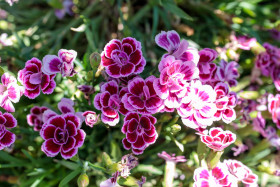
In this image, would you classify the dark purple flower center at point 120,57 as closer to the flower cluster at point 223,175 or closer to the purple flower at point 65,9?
the flower cluster at point 223,175

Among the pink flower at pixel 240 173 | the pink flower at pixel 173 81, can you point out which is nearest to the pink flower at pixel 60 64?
the pink flower at pixel 173 81

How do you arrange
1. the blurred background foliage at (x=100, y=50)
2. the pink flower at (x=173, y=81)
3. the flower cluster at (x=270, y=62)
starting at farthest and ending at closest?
1. the flower cluster at (x=270, y=62)
2. the blurred background foliage at (x=100, y=50)
3. the pink flower at (x=173, y=81)

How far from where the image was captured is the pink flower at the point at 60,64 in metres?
1.21

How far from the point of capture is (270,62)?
1.76 m

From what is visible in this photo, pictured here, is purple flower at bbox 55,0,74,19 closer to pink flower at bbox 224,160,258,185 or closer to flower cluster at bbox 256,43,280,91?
flower cluster at bbox 256,43,280,91

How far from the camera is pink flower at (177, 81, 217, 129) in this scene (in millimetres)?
1237

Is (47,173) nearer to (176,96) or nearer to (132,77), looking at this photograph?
(132,77)

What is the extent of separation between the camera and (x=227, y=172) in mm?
1297

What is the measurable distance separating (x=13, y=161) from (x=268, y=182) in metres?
1.67

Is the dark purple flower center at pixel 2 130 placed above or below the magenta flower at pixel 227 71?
below

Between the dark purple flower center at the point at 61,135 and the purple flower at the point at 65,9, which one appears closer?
the dark purple flower center at the point at 61,135

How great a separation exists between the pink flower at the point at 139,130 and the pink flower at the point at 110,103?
49 mm

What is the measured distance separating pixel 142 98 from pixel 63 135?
39 centimetres

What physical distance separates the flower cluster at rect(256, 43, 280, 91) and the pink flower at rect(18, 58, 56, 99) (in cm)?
128
